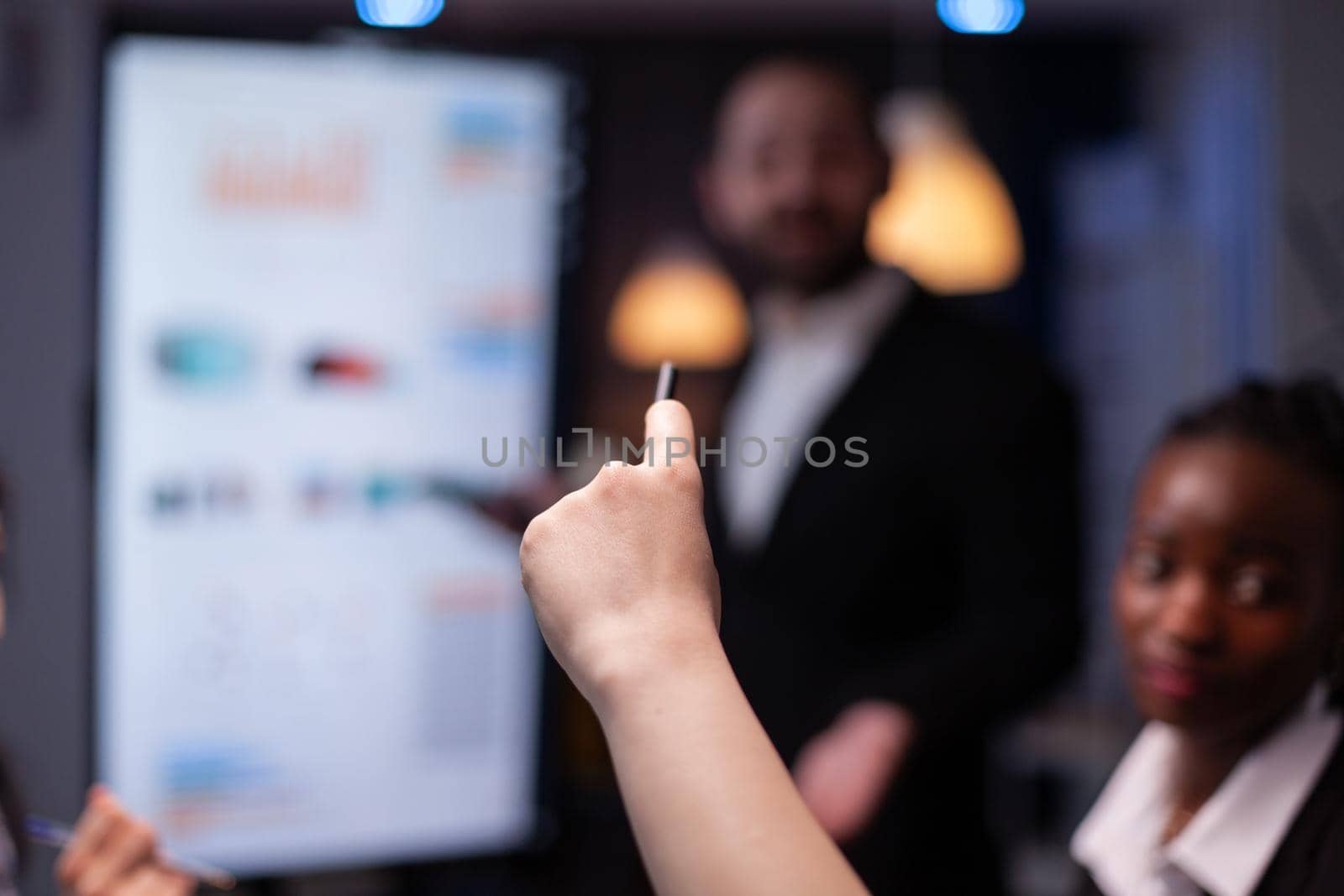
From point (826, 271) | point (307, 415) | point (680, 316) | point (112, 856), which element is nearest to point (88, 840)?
point (112, 856)

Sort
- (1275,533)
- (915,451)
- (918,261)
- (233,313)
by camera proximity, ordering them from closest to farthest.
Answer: (1275,533) < (915,451) < (233,313) < (918,261)

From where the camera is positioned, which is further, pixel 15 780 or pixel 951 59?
pixel 951 59

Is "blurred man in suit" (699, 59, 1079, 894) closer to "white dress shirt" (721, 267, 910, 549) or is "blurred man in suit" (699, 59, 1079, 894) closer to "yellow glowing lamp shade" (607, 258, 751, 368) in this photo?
"white dress shirt" (721, 267, 910, 549)

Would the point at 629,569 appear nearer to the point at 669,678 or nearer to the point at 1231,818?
the point at 669,678

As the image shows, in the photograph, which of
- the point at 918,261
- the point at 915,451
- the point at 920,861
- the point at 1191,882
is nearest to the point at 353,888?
the point at 920,861

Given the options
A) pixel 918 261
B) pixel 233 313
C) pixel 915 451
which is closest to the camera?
pixel 915 451

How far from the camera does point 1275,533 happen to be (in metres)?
0.66

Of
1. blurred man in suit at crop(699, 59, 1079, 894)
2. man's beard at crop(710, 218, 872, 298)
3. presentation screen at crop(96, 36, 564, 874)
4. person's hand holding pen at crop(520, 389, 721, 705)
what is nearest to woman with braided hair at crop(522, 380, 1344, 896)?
person's hand holding pen at crop(520, 389, 721, 705)

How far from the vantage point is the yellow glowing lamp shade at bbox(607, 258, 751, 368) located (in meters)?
3.63

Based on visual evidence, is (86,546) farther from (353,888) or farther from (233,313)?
(353,888)

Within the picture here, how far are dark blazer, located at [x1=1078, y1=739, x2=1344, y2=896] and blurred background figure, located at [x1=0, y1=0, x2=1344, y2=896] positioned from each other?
0.33 metres

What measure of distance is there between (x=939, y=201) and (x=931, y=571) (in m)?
1.69

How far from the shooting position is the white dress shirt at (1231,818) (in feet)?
2.13

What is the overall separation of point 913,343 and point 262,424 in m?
0.63
